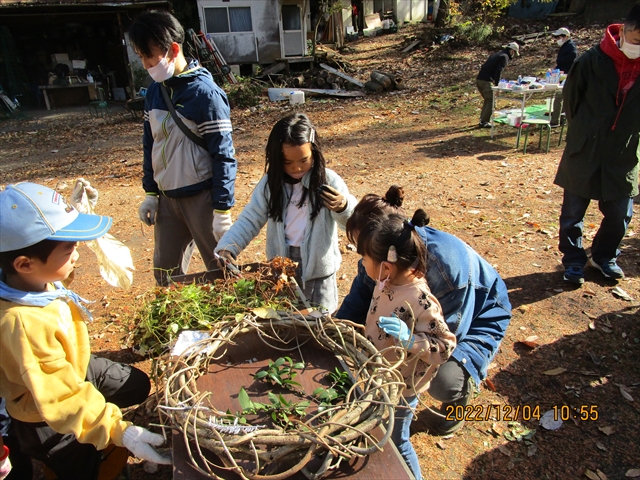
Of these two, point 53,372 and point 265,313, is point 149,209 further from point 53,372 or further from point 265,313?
point 53,372

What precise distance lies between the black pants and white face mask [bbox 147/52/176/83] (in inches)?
76.0

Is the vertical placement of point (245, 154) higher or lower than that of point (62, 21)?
lower

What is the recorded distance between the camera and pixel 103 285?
5129mm

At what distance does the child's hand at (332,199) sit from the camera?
9.07 feet

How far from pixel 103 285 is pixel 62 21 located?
63.4ft

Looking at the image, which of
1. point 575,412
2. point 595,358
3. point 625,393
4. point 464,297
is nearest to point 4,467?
point 464,297

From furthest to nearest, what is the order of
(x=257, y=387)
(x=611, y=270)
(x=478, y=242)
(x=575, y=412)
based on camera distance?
(x=478, y=242) → (x=611, y=270) → (x=575, y=412) → (x=257, y=387)

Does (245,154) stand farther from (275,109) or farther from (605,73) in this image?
(605,73)

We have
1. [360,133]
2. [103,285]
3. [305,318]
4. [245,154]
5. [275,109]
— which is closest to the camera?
Answer: [305,318]

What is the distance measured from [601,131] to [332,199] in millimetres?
2855

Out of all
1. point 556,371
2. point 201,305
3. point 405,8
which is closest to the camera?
point 201,305

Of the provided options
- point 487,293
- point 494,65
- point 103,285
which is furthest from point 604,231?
point 494,65

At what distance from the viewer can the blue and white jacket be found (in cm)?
325

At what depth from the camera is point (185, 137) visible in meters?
3.30
